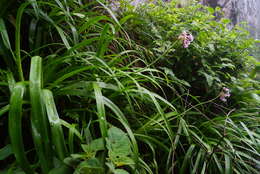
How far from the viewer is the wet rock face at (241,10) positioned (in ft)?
10.4

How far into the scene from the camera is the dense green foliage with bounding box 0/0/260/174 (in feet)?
2.09

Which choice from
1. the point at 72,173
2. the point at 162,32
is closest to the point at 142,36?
the point at 162,32

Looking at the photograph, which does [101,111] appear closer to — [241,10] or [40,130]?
[40,130]

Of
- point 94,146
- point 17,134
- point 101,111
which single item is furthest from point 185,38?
point 17,134

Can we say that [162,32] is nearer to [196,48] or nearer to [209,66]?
[196,48]

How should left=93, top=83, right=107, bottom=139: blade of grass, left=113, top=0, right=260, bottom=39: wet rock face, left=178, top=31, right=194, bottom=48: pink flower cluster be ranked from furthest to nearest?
left=113, top=0, right=260, bottom=39: wet rock face
left=178, top=31, right=194, bottom=48: pink flower cluster
left=93, top=83, right=107, bottom=139: blade of grass

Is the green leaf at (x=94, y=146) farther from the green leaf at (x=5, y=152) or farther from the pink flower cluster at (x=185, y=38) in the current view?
the pink flower cluster at (x=185, y=38)

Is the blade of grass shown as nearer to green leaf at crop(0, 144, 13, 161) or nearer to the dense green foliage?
the dense green foliage

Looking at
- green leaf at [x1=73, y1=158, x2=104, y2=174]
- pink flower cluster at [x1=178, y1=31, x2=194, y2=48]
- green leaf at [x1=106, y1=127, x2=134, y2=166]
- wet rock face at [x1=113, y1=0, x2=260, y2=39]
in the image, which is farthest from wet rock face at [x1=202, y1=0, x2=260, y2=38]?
green leaf at [x1=73, y1=158, x2=104, y2=174]

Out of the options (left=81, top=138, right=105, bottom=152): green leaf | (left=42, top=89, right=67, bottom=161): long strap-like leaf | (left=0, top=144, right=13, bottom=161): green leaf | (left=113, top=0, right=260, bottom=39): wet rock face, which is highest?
(left=113, top=0, right=260, bottom=39): wet rock face

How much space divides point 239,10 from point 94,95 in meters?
3.60

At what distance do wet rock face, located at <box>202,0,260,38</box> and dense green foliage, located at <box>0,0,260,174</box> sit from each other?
1.94 m

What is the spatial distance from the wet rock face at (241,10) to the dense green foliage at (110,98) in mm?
1935

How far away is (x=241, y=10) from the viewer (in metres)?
3.40
